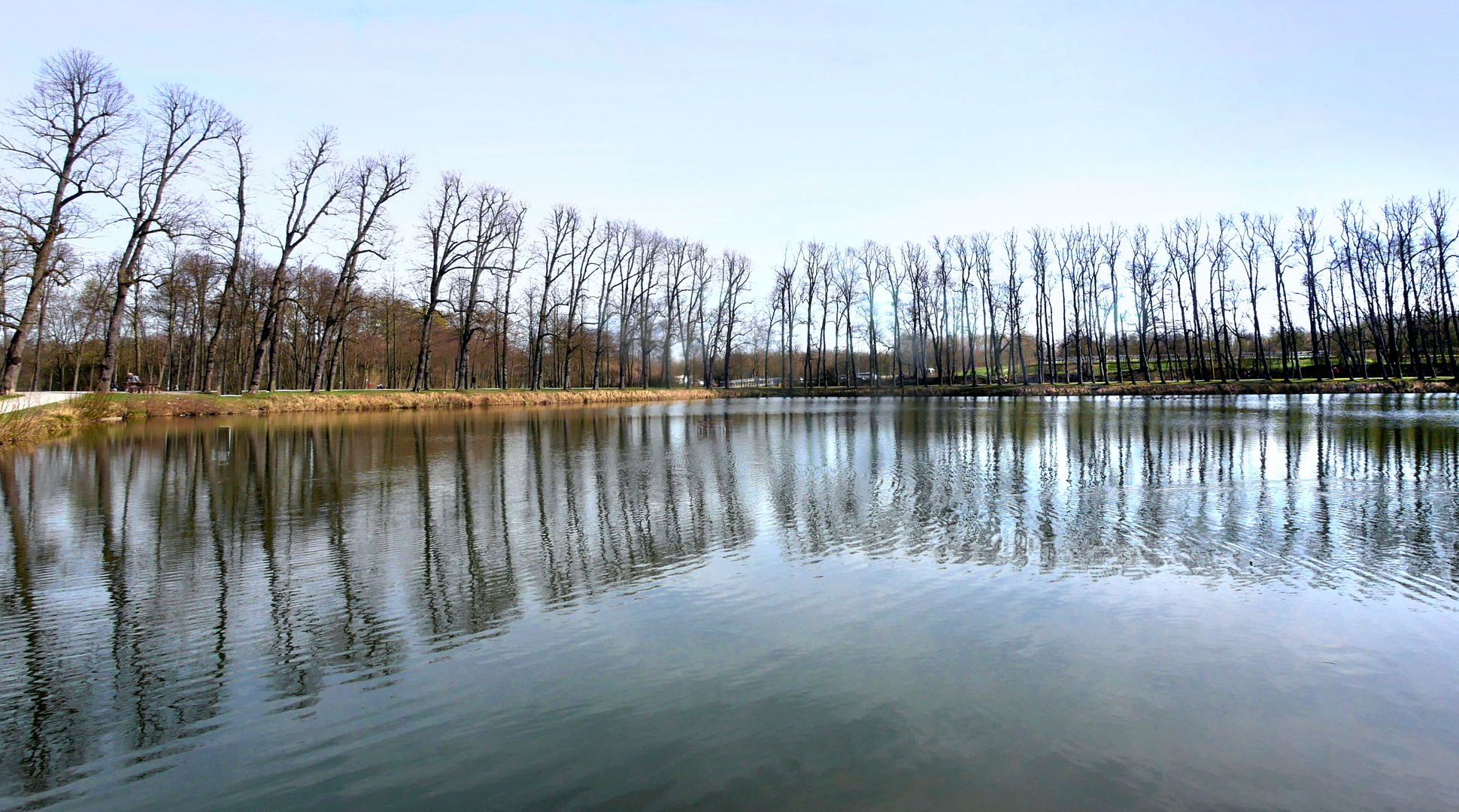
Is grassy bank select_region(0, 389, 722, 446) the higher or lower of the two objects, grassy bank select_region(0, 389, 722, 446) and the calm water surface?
the higher

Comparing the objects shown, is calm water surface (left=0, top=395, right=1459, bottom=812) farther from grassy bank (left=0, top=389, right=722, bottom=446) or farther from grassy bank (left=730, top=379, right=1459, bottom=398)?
grassy bank (left=730, top=379, right=1459, bottom=398)

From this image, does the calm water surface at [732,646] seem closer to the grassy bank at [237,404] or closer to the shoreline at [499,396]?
the grassy bank at [237,404]

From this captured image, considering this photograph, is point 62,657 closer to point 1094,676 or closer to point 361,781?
point 361,781

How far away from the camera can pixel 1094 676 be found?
4504mm

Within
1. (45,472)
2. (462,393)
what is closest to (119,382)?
(462,393)

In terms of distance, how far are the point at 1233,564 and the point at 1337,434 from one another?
1576cm

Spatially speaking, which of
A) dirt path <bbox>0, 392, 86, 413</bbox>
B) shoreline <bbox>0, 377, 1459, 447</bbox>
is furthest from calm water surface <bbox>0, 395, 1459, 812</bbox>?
shoreline <bbox>0, 377, 1459, 447</bbox>

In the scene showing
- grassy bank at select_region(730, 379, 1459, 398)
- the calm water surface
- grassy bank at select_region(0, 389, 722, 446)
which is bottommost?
the calm water surface

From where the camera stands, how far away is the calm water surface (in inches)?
136

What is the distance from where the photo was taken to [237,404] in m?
29.7

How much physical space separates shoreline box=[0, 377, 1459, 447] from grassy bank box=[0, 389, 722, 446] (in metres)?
0.03

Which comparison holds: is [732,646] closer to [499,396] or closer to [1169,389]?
[499,396]

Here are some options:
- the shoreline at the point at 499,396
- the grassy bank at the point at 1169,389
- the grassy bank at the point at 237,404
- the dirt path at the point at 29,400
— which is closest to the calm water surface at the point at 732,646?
the grassy bank at the point at 237,404

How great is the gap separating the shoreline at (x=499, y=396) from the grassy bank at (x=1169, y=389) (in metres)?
0.06
